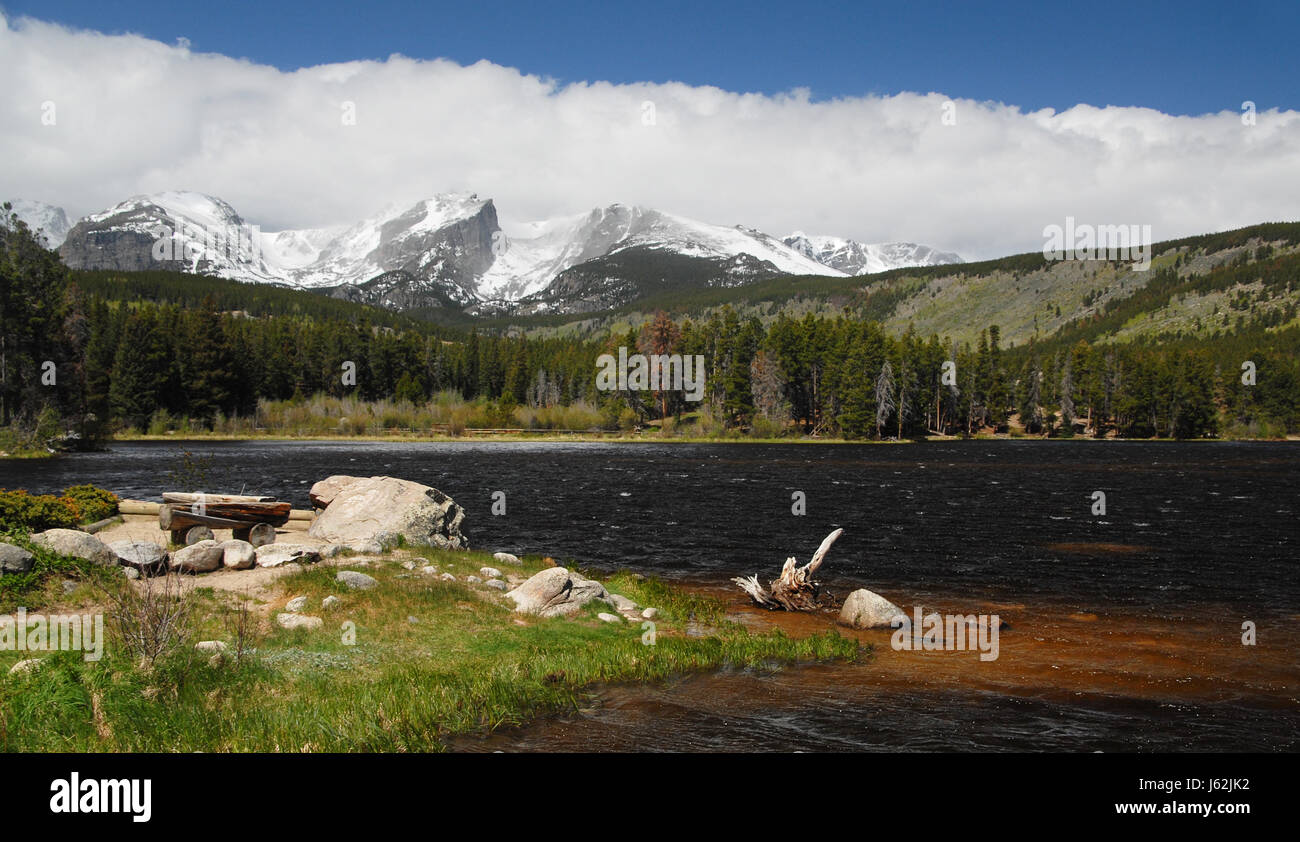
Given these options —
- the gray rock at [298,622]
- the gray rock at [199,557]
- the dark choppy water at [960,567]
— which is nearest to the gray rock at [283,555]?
the gray rock at [199,557]

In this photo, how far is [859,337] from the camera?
14738cm

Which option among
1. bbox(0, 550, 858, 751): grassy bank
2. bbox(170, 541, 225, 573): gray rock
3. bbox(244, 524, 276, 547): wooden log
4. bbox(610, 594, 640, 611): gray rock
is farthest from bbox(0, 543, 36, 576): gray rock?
bbox(610, 594, 640, 611): gray rock

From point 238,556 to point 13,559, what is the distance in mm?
5379

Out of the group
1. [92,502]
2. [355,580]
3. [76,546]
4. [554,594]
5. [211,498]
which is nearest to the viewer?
[76,546]

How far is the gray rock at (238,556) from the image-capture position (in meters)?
20.0

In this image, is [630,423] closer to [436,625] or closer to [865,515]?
[865,515]

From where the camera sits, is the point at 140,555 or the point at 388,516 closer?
the point at 140,555

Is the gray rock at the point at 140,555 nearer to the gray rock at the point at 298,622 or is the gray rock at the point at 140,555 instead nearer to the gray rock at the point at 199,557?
the gray rock at the point at 199,557

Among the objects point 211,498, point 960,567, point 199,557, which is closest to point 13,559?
point 199,557

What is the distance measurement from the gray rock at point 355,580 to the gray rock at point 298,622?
237cm

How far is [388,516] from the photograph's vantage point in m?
25.9

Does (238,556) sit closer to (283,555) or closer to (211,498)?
(283,555)

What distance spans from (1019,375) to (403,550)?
658 ft
